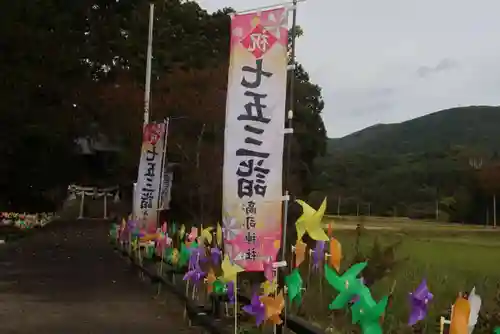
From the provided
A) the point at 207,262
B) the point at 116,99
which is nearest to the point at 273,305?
the point at 207,262

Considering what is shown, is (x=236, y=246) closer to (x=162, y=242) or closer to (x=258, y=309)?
(x=258, y=309)

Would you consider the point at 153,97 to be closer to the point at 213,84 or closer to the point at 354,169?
the point at 213,84

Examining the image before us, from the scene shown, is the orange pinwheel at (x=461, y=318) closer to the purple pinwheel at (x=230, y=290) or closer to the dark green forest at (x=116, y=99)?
the purple pinwheel at (x=230, y=290)

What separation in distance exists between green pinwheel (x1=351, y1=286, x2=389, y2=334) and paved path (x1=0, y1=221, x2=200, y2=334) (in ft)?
13.5

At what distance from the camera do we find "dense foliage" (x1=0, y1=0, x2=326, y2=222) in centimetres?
2095

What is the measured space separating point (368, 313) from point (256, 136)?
221 centimetres

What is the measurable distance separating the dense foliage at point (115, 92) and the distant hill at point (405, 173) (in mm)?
7564

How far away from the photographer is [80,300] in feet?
40.2

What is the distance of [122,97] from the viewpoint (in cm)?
2538

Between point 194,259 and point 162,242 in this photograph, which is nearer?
point 194,259

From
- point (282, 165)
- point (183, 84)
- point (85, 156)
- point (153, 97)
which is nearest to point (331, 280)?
point (282, 165)

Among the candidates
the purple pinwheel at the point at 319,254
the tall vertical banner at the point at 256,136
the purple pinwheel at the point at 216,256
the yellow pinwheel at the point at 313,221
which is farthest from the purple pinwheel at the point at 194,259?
the yellow pinwheel at the point at 313,221

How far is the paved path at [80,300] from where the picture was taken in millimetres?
9820

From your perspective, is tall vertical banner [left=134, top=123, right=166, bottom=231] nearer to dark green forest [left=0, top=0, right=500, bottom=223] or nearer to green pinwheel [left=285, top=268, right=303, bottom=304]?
dark green forest [left=0, top=0, right=500, bottom=223]
